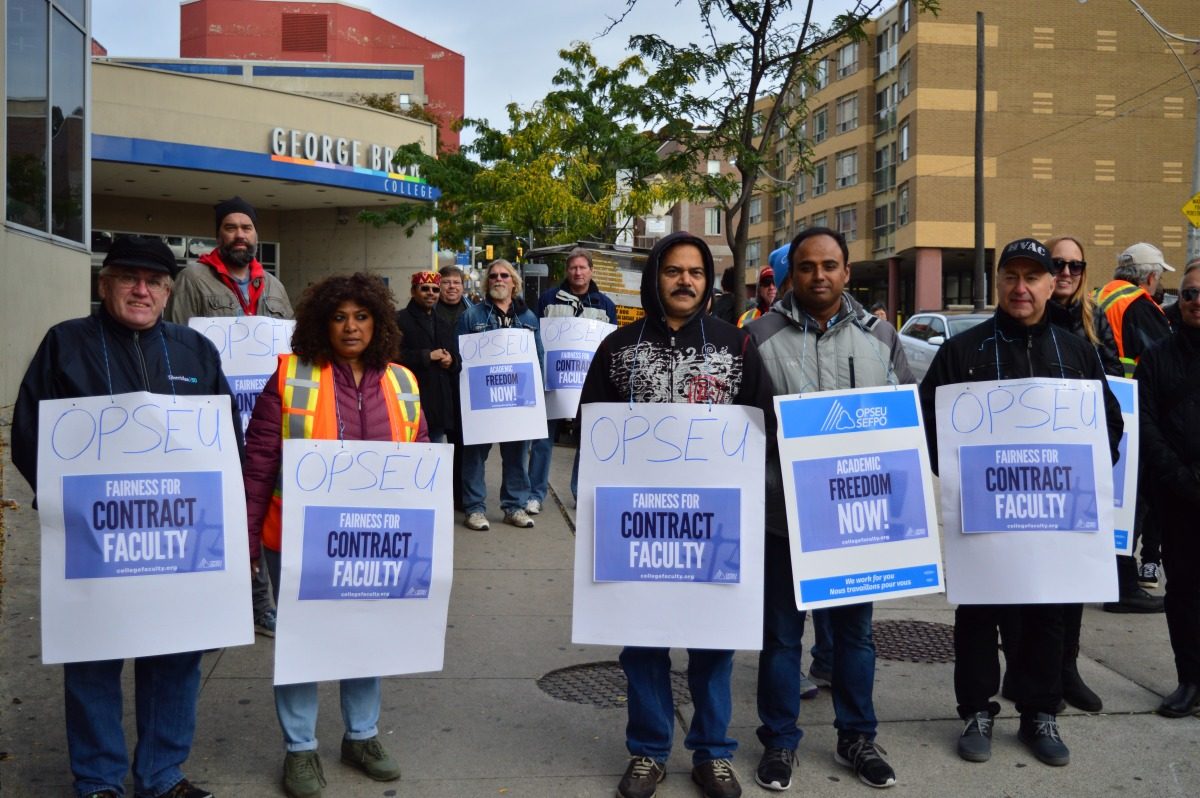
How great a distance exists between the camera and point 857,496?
404 centimetres

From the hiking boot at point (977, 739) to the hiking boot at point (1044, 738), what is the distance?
16 cm

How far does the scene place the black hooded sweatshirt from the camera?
3.93 m

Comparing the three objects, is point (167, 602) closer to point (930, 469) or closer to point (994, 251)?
point (930, 469)

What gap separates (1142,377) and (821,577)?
84.7 inches

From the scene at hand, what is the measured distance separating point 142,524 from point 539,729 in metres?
1.88

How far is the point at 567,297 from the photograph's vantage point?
8797 millimetres

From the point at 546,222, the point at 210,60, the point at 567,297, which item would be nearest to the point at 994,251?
the point at 546,222

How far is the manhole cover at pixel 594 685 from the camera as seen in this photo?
16.3 ft

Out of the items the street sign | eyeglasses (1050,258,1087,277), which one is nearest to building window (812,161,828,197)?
the street sign

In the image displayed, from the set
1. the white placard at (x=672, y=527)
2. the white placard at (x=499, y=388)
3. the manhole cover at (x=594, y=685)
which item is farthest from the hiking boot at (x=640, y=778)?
the white placard at (x=499, y=388)

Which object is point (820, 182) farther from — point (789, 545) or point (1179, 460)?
point (789, 545)

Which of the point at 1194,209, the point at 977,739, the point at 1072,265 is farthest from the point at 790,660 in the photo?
the point at 1194,209

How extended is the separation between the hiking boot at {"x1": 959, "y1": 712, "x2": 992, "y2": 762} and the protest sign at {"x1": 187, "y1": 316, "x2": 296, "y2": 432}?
3730mm

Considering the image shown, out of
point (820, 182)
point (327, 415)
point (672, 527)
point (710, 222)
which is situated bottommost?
point (672, 527)
